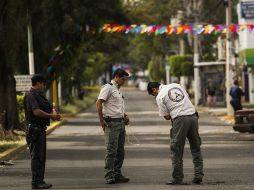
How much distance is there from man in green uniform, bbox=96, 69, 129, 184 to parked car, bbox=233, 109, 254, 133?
468 inches

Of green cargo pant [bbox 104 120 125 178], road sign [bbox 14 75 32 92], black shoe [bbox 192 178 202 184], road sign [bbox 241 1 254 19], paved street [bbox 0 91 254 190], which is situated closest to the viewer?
black shoe [bbox 192 178 202 184]

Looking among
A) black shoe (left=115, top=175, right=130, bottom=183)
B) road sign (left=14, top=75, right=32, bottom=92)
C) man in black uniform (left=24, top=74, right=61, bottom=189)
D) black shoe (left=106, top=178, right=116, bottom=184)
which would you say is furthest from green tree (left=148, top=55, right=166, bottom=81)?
man in black uniform (left=24, top=74, right=61, bottom=189)

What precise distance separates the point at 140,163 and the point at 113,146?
4168mm

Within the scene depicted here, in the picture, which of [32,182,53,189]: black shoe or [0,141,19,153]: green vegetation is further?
[0,141,19,153]: green vegetation

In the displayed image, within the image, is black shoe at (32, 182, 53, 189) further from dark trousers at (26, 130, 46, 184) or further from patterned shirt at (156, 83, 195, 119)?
patterned shirt at (156, 83, 195, 119)

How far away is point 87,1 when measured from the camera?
131 feet

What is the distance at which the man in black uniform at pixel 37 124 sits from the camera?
14891 mm

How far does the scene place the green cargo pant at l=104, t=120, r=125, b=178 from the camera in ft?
51.1

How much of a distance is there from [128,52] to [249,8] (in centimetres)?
8430

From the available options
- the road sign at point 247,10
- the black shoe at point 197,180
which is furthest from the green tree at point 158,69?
the black shoe at point 197,180

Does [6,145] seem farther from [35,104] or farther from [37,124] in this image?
[35,104]

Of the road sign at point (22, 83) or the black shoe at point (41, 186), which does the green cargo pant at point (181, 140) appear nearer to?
the black shoe at point (41, 186)

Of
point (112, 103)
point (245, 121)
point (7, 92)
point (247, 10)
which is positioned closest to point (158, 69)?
point (247, 10)

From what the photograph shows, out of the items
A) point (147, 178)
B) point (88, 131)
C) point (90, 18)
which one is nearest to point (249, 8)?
point (90, 18)
